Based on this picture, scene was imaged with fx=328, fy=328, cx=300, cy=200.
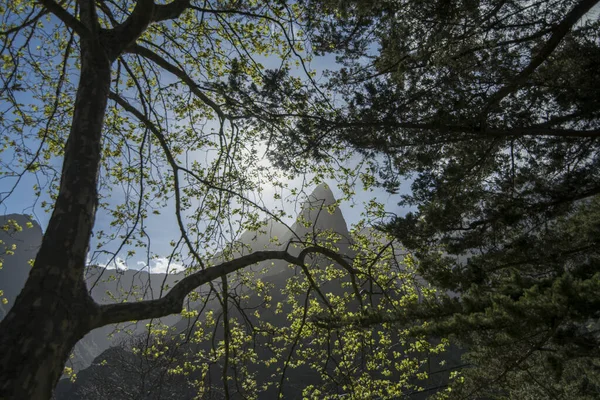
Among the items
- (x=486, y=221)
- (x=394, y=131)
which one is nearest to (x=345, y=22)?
(x=394, y=131)

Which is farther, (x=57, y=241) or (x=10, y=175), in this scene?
(x=10, y=175)

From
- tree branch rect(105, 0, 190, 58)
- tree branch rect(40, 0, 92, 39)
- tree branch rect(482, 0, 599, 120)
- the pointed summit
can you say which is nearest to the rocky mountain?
the pointed summit

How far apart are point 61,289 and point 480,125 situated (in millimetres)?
4341

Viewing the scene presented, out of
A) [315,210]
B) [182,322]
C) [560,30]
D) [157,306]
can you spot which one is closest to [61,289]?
[157,306]

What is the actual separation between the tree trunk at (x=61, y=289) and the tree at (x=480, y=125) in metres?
2.47

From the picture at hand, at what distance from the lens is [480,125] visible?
397 cm

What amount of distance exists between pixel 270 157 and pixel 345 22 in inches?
81.9

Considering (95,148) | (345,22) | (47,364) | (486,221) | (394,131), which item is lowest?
(47,364)

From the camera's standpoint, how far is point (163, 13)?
346 cm

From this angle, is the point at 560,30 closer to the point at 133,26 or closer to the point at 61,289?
the point at 133,26

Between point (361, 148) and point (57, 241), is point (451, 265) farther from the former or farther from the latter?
point (57, 241)

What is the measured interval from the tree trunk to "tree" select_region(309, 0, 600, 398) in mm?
2470

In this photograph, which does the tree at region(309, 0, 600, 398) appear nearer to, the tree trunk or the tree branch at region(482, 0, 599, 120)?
the tree branch at region(482, 0, 599, 120)

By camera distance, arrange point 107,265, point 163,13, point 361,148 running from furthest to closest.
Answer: point 361,148
point 163,13
point 107,265
